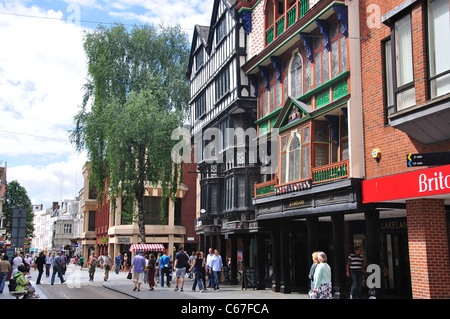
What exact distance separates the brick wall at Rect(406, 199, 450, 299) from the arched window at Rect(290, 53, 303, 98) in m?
7.97

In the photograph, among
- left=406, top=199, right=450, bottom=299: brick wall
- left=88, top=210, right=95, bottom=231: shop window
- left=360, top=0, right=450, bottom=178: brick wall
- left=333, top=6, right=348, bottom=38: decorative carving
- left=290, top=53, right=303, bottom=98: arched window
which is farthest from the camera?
left=88, top=210, right=95, bottom=231: shop window

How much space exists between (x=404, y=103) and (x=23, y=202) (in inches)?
3058

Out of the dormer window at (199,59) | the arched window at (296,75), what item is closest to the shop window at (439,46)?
the arched window at (296,75)

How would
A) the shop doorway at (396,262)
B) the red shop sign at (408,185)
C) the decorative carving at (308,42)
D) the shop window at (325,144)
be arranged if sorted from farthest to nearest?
the shop doorway at (396,262)
the decorative carving at (308,42)
the shop window at (325,144)
the red shop sign at (408,185)

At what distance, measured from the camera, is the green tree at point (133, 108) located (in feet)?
95.5

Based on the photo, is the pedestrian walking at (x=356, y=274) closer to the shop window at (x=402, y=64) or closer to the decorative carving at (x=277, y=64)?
the shop window at (x=402, y=64)

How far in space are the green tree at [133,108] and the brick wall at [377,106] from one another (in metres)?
15.4

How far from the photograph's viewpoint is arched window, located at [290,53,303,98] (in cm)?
2059

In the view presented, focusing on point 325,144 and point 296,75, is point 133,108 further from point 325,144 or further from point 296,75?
point 325,144

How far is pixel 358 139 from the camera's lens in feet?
53.1

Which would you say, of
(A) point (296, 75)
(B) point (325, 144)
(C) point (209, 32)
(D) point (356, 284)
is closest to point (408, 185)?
(D) point (356, 284)

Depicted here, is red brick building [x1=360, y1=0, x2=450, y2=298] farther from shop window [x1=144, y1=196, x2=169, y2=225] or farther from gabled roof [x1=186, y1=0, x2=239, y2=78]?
shop window [x1=144, y1=196, x2=169, y2=225]

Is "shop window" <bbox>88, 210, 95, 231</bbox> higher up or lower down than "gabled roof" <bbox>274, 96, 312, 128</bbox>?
lower down

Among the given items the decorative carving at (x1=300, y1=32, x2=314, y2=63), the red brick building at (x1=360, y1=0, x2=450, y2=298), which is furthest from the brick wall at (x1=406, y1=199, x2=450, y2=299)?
the decorative carving at (x1=300, y1=32, x2=314, y2=63)
